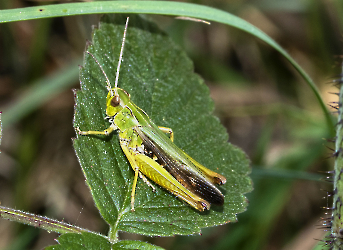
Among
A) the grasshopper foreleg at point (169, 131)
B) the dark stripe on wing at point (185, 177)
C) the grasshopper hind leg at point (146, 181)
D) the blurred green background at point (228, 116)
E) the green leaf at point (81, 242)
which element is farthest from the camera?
the blurred green background at point (228, 116)

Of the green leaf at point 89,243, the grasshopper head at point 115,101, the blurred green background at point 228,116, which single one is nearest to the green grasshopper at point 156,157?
the grasshopper head at point 115,101

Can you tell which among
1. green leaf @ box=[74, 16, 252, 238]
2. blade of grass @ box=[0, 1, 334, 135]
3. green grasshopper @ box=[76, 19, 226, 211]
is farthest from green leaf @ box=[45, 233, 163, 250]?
blade of grass @ box=[0, 1, 334, 135]

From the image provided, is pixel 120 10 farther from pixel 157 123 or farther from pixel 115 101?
pixel 157 123

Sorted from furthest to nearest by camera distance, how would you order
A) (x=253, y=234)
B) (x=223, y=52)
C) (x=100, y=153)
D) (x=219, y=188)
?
(x=223, y=52) < (x=253, y=234) < (x=219, y=188) < (x=100, y=153)

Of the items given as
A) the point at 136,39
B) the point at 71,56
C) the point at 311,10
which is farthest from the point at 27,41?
the point at 311,10

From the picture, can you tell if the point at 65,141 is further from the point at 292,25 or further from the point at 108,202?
the point at 292,25

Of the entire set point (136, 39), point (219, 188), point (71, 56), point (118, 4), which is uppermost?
point (71, 56)

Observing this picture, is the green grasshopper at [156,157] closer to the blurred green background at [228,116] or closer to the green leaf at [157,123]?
the green leaf at [157,123]
